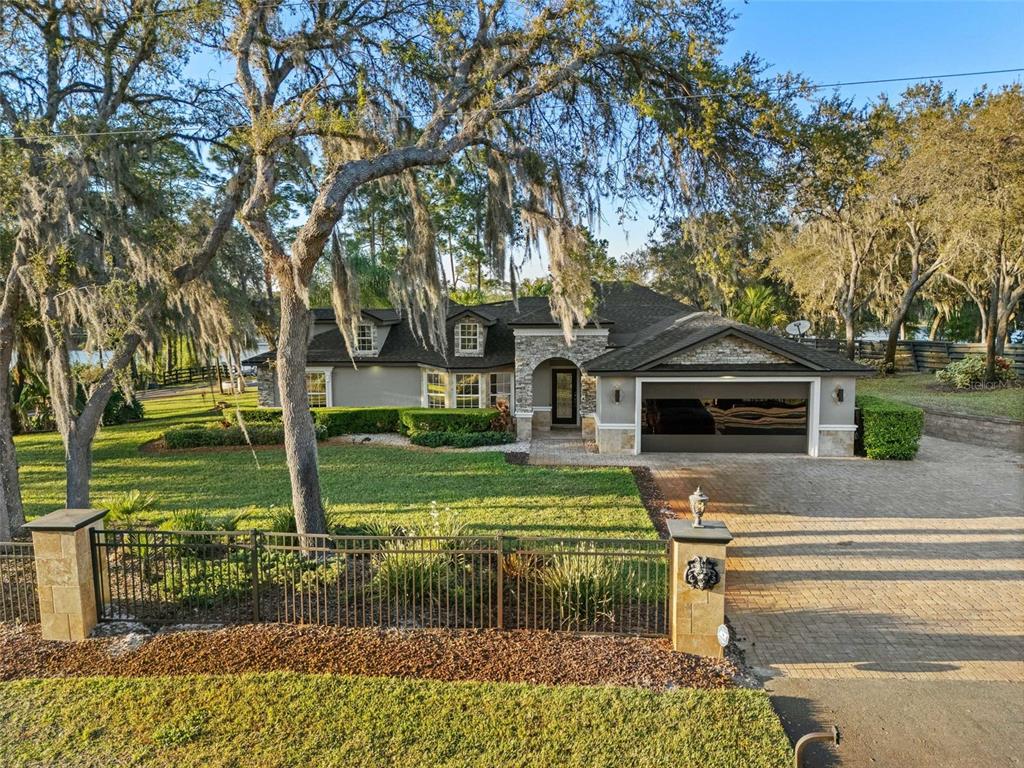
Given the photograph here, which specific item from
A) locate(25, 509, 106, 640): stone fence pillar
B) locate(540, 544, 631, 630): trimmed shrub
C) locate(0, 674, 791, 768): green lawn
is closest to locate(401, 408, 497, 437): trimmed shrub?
locate(540, 544, 631, 630): trimmed shrub

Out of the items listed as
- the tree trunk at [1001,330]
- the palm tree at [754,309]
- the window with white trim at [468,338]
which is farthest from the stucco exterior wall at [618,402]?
the tree trunk at [1001,330]

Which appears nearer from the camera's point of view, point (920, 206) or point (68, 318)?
point (68, 318)

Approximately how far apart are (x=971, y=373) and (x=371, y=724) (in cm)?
2593

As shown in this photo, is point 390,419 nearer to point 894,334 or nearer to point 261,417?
point 261,417

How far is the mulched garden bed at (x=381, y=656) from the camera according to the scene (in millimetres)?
4793

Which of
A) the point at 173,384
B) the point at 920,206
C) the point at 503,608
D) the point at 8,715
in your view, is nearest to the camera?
the point at 8,715

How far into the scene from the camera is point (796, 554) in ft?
26.2

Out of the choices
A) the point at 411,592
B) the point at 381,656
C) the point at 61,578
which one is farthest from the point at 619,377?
the point at 61,578

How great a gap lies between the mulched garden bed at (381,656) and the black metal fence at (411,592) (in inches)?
9.9

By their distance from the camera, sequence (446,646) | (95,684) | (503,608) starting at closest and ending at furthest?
(95,684), (446,646), (503,608)

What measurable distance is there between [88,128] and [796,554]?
455 inches

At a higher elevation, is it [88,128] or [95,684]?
[88,128]

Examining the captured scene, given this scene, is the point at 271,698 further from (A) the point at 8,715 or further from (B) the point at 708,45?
(B) the point at 708,45

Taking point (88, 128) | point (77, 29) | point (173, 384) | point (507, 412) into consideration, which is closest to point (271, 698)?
point (88, 128)
